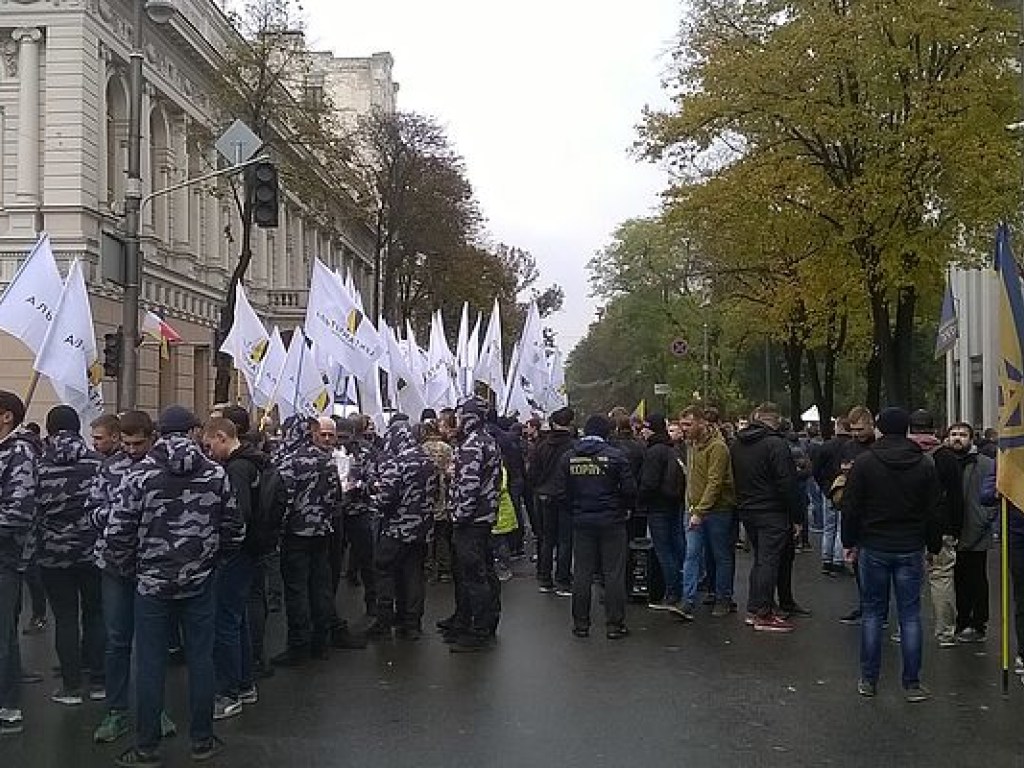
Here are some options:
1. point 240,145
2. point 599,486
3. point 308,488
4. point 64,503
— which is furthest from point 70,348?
point 240,145

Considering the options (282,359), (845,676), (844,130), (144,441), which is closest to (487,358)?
(282,359)

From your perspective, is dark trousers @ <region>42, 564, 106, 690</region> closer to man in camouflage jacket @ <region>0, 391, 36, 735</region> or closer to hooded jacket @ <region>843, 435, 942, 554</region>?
man in camouflage jacket @ <region>0, 391, 36, 735</region>

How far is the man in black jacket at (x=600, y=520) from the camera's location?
37.7 ft

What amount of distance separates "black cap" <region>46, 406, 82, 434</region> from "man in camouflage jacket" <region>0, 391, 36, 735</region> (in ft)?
1.37

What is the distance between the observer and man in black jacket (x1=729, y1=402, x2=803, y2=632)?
11.8 metres

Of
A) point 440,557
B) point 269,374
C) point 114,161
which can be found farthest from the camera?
point 114,161

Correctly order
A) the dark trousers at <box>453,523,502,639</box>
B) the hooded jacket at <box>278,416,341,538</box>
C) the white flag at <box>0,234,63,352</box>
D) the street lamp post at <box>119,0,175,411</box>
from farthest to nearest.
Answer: the street lamp post at <box>119,0,175,411</box> < the white flag at <box>0,234,63,352</box> < the dark trousers at <box>453,523,502,639</box> < the hooded jacket at <box>278,416,341,538</box>

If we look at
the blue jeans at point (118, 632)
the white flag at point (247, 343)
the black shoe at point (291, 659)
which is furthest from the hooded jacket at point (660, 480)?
the white flag at point (247, 343)

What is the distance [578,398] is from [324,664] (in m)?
90.3

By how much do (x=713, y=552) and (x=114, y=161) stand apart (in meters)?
26.2

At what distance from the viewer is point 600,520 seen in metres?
11.5

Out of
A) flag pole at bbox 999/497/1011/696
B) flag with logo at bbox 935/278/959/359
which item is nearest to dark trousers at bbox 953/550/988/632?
flag pole at bbox 999/497/1011/696

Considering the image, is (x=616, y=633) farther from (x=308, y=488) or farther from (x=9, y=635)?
(x=9, y=635)

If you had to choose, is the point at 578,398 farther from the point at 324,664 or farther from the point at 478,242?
the point at 324,664
